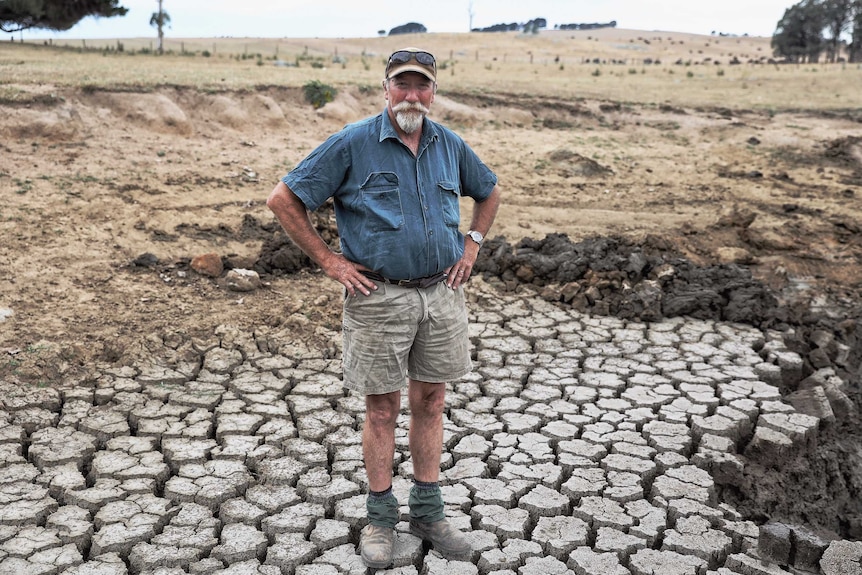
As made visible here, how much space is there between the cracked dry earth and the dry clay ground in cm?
62

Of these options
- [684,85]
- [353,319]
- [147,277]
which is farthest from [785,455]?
[684,85]

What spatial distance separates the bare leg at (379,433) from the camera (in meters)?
3.34

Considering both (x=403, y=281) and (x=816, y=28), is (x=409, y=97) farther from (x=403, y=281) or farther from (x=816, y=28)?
(x=816, y=28)

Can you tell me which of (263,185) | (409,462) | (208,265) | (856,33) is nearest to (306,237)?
(409,462)

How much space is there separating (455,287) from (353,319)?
17.1 inches

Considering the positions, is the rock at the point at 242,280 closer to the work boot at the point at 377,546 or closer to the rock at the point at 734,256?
the work boot at the point at 377,546

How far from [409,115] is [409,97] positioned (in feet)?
0.21

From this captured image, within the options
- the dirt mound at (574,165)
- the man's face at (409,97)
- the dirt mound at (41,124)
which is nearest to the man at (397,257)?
the man's face at (409,97)

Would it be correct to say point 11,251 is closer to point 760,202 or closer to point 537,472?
point 537,472

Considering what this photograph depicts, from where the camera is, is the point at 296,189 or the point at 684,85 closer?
the point at 296,189

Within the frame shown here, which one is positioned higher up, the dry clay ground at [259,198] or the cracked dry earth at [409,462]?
the dry clay ground at [259,198]

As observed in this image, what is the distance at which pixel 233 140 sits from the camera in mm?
10305

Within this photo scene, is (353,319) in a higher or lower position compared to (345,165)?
lower

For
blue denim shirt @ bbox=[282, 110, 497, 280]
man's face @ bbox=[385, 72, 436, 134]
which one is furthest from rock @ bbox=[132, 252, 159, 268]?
man's face @ bbox=[385, 72, 436, 134]
